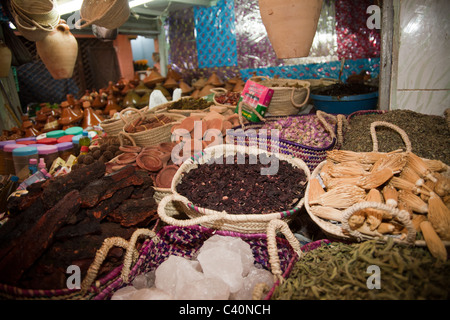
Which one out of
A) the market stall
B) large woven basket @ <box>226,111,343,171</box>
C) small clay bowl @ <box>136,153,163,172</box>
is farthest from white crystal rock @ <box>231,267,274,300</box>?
small clay bowl @ <box>136,153,163,172</box>

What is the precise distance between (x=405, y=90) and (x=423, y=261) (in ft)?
5.01

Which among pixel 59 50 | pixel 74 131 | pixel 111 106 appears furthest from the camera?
pixel 111 106

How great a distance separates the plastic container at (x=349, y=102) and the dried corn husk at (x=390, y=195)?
152 cm

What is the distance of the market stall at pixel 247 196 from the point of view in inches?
44.6

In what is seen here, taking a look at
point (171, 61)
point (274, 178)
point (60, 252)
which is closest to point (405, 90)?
point (274, 178)

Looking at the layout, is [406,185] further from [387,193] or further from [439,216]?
[439,216]

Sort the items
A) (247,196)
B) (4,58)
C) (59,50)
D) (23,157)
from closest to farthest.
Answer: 1. (247,196)
2. (23,157)
3. (59,50)
4. (4,58)

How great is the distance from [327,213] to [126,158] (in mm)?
1592

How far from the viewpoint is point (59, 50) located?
2.58 metres

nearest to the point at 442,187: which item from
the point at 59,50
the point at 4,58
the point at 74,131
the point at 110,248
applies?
the point at 110,248

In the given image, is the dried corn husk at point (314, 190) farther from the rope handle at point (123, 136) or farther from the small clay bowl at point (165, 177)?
the rope handle at point (123, 136)

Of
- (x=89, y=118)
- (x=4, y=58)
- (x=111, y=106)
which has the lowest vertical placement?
(x=89, y=118)

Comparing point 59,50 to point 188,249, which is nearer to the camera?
point 188,249

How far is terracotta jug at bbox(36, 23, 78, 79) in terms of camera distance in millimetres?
2514
